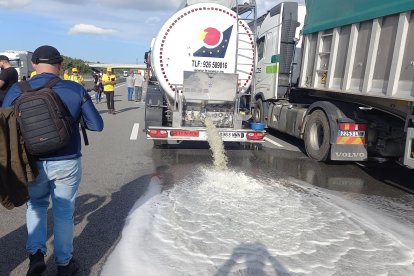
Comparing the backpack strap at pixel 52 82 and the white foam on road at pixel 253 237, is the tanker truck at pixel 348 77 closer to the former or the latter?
the white foam on road at pixel 253 237

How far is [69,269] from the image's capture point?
3092mm

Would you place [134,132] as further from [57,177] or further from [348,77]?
[57,177]

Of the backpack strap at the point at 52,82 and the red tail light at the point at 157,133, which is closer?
the backpack strap at the point at 52,82

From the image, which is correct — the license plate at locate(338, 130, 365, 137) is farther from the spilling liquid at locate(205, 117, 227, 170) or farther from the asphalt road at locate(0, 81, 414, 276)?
the spilling liquid at locate(205, 117, 227, 170)

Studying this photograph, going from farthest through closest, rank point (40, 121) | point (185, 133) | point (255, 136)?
point (255, 136) < point (185, 133) < point (40, 121)

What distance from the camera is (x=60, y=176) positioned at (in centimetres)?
296

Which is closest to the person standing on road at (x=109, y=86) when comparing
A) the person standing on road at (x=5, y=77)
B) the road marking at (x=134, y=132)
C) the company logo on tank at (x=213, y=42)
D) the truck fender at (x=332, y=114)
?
the road marking at (x=134, y=132)

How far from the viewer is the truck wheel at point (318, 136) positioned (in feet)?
24.1

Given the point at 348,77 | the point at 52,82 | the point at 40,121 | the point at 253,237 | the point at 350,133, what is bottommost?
the point at 253,237

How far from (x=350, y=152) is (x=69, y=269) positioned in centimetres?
547

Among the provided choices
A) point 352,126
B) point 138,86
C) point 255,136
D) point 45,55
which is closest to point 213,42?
point 255,136

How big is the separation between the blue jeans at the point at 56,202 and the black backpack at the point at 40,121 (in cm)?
19

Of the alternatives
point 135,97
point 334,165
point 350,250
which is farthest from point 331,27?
point 135,97

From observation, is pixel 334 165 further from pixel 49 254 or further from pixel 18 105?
pixel 18 105
